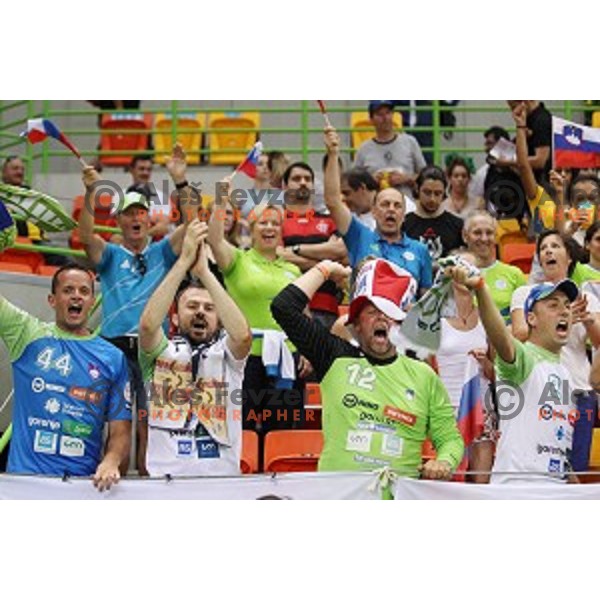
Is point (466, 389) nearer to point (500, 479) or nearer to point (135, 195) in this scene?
point (500, 479)

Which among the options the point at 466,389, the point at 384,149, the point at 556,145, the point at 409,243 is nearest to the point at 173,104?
the point at 384,149

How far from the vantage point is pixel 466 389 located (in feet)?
28.0

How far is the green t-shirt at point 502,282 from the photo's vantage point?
957cm

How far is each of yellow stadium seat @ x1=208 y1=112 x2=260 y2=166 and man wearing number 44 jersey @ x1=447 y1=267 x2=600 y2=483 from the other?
8508mm

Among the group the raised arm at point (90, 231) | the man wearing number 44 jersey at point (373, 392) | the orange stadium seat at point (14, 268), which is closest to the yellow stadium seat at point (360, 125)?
the orange stadium seat at point (14, 268)

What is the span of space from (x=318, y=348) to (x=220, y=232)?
178 cm

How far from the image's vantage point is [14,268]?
1165cm

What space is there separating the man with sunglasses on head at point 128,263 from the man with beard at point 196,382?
127cm

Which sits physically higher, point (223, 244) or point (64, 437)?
point (223, 244)

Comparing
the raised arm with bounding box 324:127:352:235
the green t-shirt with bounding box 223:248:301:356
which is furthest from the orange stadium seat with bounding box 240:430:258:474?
the raised arm with bounding box 324:127:352:235

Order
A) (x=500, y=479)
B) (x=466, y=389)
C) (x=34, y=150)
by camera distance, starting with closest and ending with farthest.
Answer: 1. (x=500, y=479)
2. (x=466, y=389)
3. (x=34, y=150)

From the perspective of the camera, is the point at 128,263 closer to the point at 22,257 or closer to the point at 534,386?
the point at 22,257

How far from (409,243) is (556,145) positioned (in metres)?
2.81

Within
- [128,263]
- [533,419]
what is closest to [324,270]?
[533,419]
